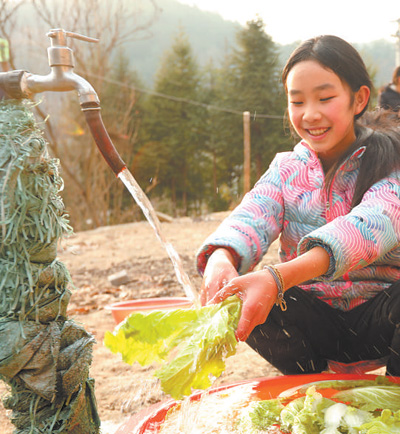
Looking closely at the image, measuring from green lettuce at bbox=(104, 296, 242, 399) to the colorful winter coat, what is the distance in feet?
1.29

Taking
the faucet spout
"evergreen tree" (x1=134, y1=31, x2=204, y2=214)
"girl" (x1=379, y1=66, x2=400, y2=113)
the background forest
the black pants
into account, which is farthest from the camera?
"evergreen tree" (x1=134, y1=31, x2=204, y2=214)

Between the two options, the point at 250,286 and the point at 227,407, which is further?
the point at 227,407

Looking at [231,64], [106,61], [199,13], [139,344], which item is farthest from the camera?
[199,13]

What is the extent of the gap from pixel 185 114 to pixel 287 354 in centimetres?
1939

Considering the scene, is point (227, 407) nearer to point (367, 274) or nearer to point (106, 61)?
point (367, 274)

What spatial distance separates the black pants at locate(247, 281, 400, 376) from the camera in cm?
189

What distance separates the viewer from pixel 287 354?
202cm

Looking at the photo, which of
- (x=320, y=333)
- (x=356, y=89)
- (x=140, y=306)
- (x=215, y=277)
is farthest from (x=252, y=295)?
(x=140, y=306)

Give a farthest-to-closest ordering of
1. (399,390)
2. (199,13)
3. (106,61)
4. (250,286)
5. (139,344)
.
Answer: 1. (199,13)
2. (106,61)
3. (399,390)
4. (139,344)
5. (250,286)

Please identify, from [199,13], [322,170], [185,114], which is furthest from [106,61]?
[199,13]

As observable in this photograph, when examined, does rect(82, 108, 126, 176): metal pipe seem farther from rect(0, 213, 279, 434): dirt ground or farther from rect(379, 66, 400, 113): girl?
rect(379, 66, 400, 113): girl

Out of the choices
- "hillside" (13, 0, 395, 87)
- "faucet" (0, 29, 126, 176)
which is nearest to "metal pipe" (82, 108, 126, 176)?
"faucet" (0, 29, 126, 176)

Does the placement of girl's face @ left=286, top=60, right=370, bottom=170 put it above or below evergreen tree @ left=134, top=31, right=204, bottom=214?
above

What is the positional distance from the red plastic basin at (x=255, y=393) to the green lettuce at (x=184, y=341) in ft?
0.73
